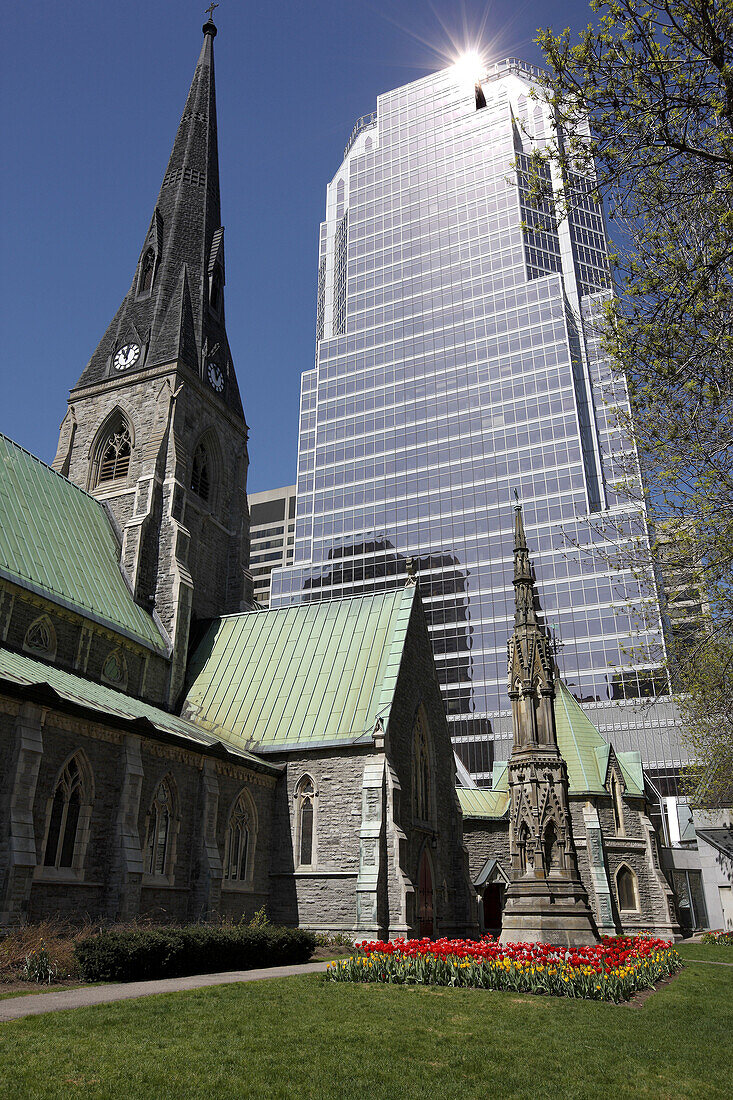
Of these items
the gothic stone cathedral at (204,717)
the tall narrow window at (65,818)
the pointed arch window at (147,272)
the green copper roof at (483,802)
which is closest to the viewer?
the tall narrow window at (65,818)

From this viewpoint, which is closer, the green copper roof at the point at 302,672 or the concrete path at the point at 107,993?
the concrete path at the point at 107,993

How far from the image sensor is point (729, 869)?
4419 cm

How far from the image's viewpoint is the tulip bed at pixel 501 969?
1275 centimetres

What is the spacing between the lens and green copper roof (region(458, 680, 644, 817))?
32281mm

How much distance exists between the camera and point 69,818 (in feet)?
52.8

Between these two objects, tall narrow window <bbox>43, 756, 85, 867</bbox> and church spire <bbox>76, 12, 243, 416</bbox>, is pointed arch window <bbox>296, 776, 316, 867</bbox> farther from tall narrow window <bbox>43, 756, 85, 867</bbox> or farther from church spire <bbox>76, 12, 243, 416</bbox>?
church spire <bbox>76, 12, 243, 416</bbox>

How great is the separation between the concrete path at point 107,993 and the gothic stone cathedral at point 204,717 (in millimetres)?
3252

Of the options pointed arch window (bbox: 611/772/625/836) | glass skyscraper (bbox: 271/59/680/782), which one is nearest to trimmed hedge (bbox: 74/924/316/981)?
pointed arch window (bbox: 611/772/625/836)

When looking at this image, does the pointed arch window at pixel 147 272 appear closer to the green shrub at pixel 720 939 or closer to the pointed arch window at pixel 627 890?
the pointed arch window at pixel 627 890

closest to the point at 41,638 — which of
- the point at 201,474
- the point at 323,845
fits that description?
the point at 323,845

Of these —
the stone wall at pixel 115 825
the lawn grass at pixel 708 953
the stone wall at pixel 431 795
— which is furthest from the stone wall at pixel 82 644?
the lawn grass at pixel 708 953

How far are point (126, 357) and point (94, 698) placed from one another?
1941 cm

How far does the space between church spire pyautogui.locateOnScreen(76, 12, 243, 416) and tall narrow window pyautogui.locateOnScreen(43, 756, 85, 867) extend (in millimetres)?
19692

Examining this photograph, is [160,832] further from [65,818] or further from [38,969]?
[38,969]
